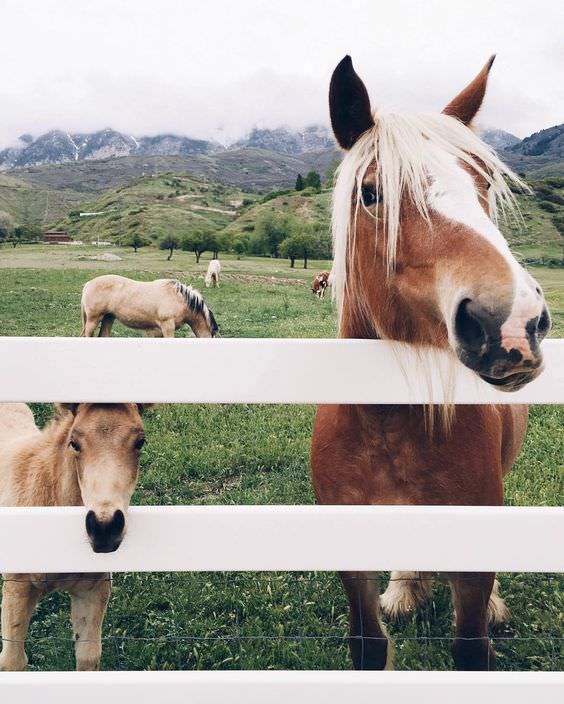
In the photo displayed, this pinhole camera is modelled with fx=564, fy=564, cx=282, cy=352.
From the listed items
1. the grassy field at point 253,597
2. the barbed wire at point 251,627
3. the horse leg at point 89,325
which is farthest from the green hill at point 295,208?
the barbed wire at point 251,627

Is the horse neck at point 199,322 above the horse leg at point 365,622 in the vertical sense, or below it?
above

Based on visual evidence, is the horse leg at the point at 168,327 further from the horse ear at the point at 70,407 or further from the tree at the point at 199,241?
the tree at the point at 199,241

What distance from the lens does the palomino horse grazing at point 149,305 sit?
12.2 m

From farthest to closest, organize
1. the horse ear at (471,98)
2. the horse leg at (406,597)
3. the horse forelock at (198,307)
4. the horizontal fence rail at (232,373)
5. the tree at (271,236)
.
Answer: the tree at (271,236) < the horse forelock at (198,307) < the horse leg at (406,597) < the horse ear at (471,98) < the horizontal fence rail at (232,373)

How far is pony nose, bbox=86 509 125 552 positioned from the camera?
5.80 feet

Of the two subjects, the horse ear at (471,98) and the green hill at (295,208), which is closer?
the horse ear at (471,98)

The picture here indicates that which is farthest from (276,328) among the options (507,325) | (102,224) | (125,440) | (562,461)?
(102,224)

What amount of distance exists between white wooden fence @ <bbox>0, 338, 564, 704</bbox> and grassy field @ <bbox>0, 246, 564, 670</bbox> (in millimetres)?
374

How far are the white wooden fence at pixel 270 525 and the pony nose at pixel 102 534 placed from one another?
34 millimetres

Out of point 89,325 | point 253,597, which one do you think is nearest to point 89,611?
point 253,597

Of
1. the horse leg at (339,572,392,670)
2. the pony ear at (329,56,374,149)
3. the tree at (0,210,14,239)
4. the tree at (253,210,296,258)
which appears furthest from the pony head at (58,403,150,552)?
the tree at (0,210,14,239)

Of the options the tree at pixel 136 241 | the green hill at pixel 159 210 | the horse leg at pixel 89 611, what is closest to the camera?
the horse leg at pixel 89 611

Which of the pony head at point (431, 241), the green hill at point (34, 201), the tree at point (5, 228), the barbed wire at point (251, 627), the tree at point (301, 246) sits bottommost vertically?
the barbed wire at point (251, 627)

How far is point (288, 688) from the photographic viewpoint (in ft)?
5.96
